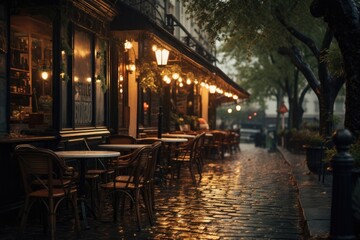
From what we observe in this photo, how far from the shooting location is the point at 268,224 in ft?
23.2

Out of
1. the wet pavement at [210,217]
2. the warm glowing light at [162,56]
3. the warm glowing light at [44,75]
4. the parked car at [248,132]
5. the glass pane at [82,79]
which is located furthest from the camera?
the parked car at [248,132]

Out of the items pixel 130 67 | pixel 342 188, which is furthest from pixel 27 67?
pixel 342 188

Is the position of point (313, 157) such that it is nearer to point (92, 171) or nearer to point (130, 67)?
point (130, 67)

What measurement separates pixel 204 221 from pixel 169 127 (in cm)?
1172

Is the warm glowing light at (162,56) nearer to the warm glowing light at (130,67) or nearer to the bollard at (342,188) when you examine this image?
the warm glowing light at (130,67)

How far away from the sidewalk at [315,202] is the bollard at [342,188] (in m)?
1.55

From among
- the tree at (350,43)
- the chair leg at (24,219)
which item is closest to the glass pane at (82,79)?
the chair leg at (24,219)

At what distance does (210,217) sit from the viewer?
295 inches

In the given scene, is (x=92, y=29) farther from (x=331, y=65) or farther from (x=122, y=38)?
(x=331, y=65)

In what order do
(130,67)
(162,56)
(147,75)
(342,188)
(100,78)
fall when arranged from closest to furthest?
(342,188) → (100,78) → (162,56) → (130,67) → (147,75)

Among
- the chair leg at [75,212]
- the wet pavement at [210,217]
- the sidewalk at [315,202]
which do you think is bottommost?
the wet pavement at [210,217]

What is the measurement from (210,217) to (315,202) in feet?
6.22

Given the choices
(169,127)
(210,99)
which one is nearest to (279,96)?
(210,99)

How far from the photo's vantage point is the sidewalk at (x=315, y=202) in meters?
6.02
